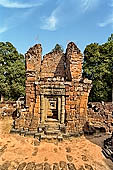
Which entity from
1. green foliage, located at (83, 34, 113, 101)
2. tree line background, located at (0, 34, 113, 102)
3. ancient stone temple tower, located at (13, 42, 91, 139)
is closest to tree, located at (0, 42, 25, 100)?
tree line background, located at (0, 34, 113, 102)

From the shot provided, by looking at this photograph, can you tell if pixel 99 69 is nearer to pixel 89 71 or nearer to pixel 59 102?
pixel 89 71

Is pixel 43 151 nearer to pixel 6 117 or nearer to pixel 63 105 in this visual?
pixel 63 105

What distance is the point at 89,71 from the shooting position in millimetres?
21172

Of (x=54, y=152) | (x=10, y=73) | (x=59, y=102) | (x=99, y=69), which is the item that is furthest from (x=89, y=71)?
(x=54, y=152)

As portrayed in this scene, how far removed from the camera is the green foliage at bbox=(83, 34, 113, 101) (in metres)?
20.2

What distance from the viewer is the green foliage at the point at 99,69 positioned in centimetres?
2016

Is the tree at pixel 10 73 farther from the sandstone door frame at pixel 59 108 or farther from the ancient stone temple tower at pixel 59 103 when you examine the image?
the sandstone door frame at pixel 59 108

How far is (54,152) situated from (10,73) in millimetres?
16463

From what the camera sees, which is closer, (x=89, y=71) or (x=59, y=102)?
(x=59, y=102)

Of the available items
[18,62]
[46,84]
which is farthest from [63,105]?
[18,62]

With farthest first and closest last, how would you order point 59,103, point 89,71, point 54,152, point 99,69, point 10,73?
point 10,73 < point 89,71 < point 99,69 < point 59,103 < point 54,152

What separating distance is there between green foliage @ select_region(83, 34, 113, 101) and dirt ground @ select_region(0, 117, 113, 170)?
1153 cm

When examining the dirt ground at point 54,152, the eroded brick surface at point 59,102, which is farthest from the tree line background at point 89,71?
the dirt ground at point 54,152

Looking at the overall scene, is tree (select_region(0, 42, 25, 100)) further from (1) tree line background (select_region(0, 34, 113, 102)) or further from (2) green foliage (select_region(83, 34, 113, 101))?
(2) green foliage (select_region(83, 34, 113, 101))
